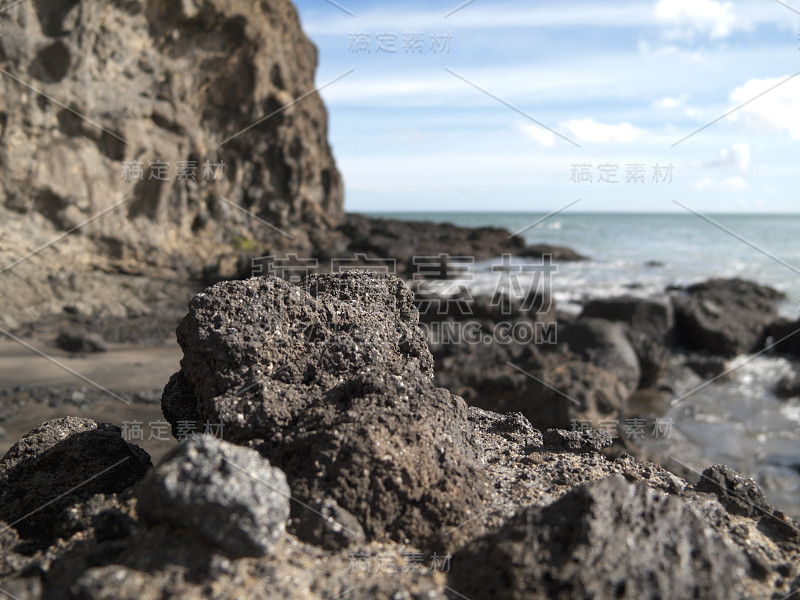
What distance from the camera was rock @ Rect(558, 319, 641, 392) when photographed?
826cm

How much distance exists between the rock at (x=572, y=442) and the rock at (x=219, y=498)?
1.20 meters

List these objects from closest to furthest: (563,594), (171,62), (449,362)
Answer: (563,594) → (449,362) → (171,62)

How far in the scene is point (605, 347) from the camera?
8.44 m

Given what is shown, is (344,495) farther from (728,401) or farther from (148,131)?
(148,131)

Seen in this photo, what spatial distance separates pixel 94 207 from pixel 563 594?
35.5 feet

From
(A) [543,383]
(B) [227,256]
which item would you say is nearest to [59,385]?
(A) [543,383]

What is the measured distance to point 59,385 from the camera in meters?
6.33

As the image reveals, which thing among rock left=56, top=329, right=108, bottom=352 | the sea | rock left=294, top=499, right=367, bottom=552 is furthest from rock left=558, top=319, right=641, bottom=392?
rock left=294, top=499, right=367, bottom=552

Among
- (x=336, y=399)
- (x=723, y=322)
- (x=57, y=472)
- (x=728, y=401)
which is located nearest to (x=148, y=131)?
(x=728, y=401)

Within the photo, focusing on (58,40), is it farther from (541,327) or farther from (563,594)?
(563,594)

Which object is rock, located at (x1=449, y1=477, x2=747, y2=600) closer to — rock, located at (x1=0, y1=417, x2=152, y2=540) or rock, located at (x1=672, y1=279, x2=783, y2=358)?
rock, located at (x1=0, y1=417, x2=152, y2=540)

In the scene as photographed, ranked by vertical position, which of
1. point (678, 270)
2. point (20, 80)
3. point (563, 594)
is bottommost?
point (678, 270)

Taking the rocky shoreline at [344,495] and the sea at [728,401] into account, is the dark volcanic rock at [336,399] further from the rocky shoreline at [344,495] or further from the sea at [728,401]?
the sea at [728,401]

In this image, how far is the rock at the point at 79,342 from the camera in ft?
25.0
